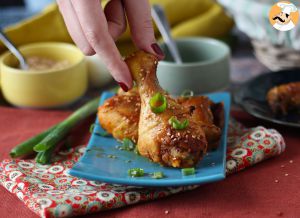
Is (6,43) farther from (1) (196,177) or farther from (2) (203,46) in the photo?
(1) (196,177)

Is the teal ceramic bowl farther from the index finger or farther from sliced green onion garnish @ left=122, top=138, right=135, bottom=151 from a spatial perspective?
the index finger

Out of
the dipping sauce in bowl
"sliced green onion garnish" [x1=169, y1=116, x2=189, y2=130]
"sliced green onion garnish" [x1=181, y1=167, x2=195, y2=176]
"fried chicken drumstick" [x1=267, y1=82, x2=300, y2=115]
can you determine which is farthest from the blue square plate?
the dipping sauce in bowl

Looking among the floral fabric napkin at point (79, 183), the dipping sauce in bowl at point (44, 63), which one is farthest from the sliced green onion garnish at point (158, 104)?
the dipping sauce in bowl at point (44, 63)

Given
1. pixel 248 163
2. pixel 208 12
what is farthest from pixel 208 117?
pixel 208 12

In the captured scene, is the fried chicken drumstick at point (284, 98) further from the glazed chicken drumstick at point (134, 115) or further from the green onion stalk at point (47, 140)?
the green onion stalk at point (47, 140)

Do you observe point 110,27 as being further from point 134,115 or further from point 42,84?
point 42,84

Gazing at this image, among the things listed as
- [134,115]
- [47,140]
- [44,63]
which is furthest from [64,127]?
[44,63]

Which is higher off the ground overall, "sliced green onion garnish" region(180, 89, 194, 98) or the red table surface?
"sliced green onion garnish" region(180, 89, 194, 98)
